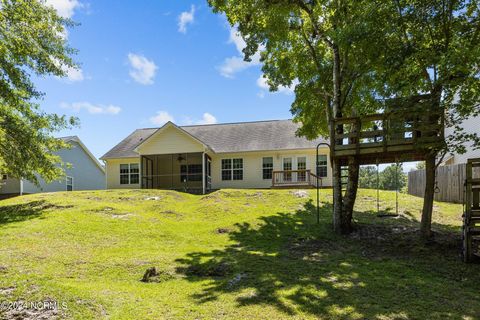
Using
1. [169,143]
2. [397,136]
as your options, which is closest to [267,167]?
[169,143]

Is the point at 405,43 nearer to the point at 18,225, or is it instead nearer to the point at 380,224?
the point at 380,224

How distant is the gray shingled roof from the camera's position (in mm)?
23703

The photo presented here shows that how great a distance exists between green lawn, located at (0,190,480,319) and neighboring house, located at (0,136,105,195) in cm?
1245

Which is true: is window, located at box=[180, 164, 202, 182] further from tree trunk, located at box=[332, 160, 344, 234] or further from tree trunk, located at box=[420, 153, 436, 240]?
tree trunk, located at box=[420, 153, 436, 240]

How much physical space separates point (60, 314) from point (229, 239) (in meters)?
6.05

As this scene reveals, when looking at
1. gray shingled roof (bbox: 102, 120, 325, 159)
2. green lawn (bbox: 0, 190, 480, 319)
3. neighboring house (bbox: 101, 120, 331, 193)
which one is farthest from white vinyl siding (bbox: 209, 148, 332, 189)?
green lawn (bbox: 0, 190, 480, 319)

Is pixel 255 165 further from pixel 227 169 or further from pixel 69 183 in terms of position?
pixel 69 183

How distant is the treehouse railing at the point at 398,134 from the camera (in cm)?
895

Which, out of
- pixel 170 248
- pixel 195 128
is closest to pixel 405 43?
pixel 170 248

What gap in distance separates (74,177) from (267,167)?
17.3m

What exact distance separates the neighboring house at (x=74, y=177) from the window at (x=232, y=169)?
1185cm

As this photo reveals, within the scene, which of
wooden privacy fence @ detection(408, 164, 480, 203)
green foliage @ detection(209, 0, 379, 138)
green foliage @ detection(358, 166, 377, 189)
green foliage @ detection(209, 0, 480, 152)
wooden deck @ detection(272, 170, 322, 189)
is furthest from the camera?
green foliage @ detection(358, 166, 377, 189)

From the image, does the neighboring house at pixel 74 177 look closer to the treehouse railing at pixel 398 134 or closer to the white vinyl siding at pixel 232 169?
the white vinyl siding at pixel 232 169

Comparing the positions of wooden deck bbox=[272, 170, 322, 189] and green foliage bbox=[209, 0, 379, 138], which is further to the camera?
wooden deck bbox=[272, 170, 322, 189]
